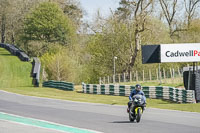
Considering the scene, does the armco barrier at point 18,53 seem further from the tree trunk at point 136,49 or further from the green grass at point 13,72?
the tree trunk at point 136,49

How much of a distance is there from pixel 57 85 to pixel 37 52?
109 ft

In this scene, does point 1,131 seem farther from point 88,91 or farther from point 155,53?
point 88,91

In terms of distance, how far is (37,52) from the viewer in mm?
82938

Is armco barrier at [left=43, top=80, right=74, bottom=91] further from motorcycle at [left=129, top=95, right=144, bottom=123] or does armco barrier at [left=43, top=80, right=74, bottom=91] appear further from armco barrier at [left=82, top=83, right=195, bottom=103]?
motorcycle at [left=129, top=95, right=144, bottom=123]

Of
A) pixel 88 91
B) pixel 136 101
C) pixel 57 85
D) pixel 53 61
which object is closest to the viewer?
pixel 136 101

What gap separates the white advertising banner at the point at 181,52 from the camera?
110ft

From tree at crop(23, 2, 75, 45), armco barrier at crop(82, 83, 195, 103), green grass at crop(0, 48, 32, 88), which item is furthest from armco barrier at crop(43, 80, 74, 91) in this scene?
tree at crop(23, 2, 75, 45)

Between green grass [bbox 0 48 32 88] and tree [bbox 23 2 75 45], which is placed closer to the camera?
green grass [bbox 0 48 32 88]

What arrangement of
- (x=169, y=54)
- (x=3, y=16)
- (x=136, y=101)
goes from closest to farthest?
(x=136, y=101)
(x=169, y=54)
(x=3, y=16)

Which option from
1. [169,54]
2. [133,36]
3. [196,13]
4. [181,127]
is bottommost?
[181,127]

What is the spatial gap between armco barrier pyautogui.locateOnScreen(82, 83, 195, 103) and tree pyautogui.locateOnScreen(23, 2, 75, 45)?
39287 mm

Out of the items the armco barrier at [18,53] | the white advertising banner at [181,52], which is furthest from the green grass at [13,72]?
the white advertising banner at [181,52]

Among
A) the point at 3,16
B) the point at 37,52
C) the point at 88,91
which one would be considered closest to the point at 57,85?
the point at 88,91

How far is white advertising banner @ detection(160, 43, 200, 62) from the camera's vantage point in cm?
3344
